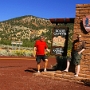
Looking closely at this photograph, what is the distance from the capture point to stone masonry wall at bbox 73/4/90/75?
1327 centimetres

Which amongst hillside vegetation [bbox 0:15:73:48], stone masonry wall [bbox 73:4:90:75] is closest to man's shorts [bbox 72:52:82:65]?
stone masonry wall [bbox 73:4:90:75]

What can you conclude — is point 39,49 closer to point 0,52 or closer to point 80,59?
point 80,59

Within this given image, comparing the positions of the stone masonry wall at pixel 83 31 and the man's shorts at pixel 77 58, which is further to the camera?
the stone masonry wall at pixel 83 31

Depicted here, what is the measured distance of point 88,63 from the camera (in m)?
13.2

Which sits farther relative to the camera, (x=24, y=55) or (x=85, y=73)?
(x=24, y=55)

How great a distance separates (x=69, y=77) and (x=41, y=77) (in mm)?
1347

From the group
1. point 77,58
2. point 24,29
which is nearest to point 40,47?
point 77,58

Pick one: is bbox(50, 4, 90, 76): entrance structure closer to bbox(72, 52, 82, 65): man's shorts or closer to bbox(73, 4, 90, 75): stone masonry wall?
bbox(73, 4, 90, 75): stone masonry wall

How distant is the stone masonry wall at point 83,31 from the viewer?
13.3m

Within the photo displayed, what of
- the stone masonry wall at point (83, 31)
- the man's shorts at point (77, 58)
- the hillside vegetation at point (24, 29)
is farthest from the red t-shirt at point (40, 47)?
the hillside vegetation at point (24, 29)

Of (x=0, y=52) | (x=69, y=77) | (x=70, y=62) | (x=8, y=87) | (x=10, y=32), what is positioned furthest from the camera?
(x=10, y=32)

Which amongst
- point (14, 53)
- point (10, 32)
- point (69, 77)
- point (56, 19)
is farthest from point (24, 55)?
point (10, 32)

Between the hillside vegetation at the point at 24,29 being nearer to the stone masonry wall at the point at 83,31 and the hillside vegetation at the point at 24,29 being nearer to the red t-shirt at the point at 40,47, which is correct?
the red t-shirt at the point at 40,47

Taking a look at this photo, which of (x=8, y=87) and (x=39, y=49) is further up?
(x=39, y=49)
